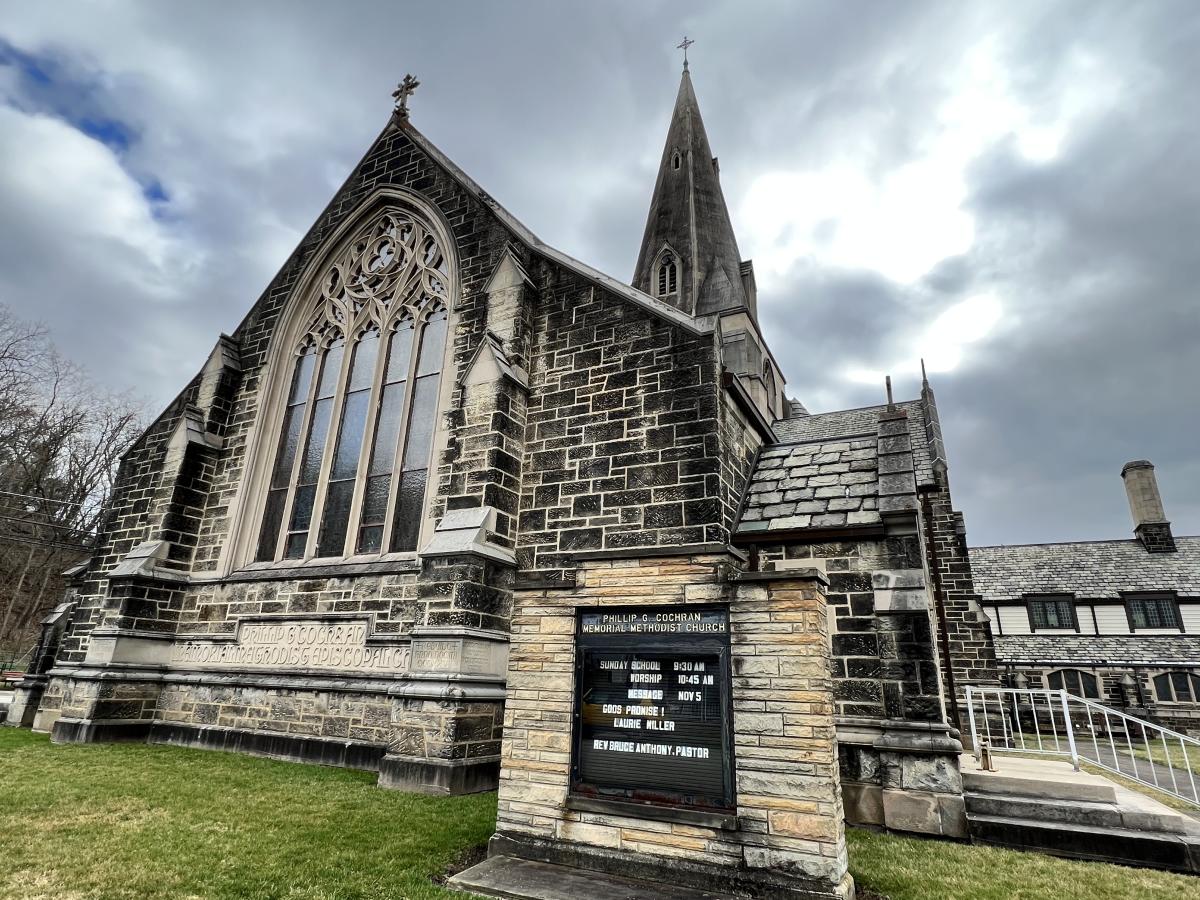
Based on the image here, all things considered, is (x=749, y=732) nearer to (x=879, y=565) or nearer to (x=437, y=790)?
(x=879, y=565)

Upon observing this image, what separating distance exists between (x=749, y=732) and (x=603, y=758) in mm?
1147

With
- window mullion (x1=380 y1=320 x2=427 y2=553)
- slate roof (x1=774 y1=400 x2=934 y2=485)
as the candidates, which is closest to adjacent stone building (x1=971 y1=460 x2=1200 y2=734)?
slate roof (x1=774 y1=400 x2=934 y2=485)

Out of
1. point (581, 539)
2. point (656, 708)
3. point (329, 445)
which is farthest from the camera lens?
point (329, 445)

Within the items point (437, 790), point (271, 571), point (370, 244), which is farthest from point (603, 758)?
point (370, 244)

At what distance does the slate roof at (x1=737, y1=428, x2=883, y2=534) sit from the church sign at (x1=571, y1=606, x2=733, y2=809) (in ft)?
12.2

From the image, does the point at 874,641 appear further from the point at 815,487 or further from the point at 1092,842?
the point at 1092,842

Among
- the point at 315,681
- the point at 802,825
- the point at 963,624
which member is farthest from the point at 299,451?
the point at 963,624

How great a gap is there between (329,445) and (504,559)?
5084 millimetres

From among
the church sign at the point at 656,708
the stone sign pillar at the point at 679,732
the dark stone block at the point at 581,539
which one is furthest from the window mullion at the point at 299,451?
the church sign at the point at 656,708

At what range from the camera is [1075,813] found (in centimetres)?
614

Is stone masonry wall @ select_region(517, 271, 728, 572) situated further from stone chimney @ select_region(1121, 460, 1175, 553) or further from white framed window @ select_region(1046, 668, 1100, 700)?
stone chimney @ select_region(1121, 460, 1175, 553)

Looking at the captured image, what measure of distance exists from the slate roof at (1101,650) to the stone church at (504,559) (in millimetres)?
16169

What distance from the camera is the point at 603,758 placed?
4750 millimetres

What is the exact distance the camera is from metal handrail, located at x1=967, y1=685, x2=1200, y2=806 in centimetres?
809
